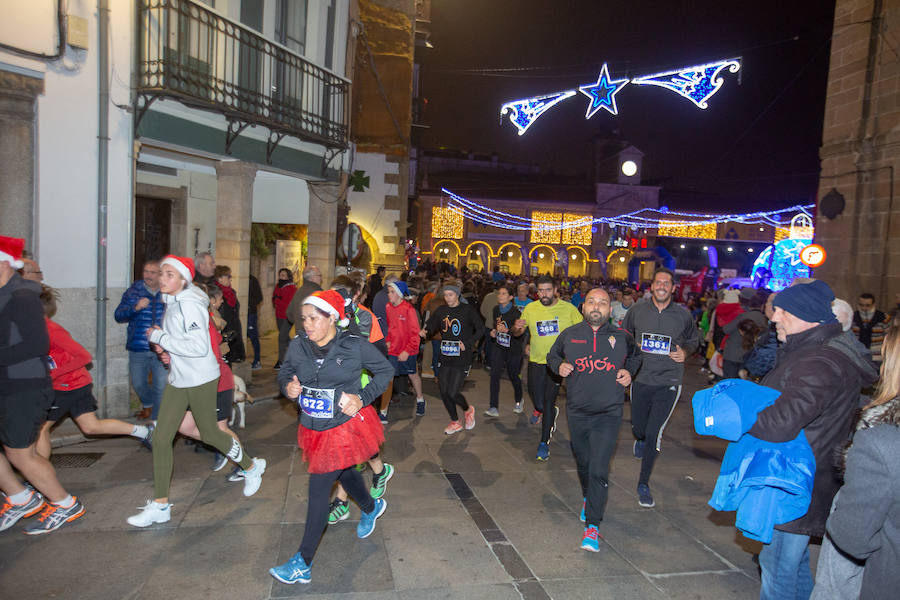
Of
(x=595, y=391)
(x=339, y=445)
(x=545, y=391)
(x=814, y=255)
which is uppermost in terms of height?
(x=814, y=255)

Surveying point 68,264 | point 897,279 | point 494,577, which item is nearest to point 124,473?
point 68,264

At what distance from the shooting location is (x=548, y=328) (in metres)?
7.21

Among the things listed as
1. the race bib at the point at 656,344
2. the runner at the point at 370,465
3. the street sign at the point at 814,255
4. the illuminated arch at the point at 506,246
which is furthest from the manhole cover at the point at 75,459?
the illuminated arch at the point at 506,246

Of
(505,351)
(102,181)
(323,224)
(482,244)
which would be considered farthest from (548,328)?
(482,244)

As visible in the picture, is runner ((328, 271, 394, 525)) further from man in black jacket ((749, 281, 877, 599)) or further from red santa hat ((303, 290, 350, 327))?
man in black jacket ((749, 281, 877, 599))

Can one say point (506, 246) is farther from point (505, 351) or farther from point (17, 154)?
point (17, 154)

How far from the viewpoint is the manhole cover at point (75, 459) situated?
5.87m

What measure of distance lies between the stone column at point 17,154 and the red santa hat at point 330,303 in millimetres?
4783

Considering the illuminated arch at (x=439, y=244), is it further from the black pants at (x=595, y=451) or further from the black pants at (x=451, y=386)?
the black pants at (x=595, y=451)

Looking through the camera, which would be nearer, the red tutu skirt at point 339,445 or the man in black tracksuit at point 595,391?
the red tutu skirt at point 339,445

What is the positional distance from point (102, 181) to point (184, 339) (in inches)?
151

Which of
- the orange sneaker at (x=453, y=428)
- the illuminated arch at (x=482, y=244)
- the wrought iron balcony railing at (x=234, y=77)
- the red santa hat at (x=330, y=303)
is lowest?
the orange sneaker at (x=453, y=428)

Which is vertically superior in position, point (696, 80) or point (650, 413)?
point (696, 80)

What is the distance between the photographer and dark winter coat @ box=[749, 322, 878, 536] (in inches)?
110
